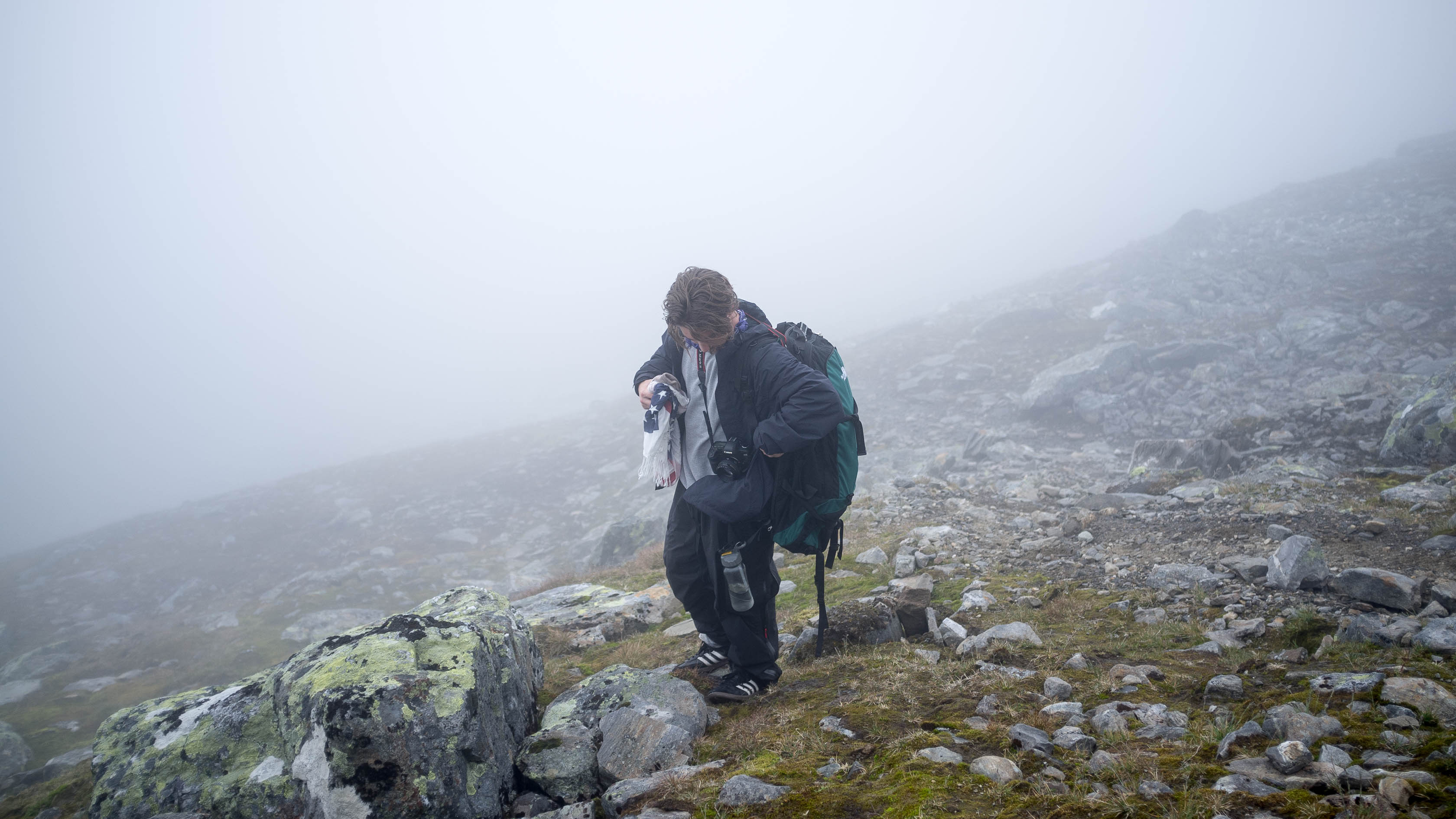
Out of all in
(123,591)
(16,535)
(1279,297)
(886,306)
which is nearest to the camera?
(1279,297)

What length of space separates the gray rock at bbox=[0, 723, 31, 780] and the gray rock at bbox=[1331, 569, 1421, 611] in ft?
76.1

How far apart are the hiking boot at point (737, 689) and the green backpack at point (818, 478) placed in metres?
0.88

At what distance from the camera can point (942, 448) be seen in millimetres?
22891

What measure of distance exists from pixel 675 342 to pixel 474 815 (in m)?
3.52

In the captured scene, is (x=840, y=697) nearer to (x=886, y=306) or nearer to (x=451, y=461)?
(x=451, y=461)

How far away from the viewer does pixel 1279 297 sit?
26.6 meters

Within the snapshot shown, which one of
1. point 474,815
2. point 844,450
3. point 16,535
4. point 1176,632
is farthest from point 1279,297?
point 16,535

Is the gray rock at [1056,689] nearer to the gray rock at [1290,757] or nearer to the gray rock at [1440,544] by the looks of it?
the gray rock at [1290,757]

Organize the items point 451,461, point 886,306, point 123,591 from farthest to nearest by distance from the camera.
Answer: point 886,306, point 451,461, point 123,591

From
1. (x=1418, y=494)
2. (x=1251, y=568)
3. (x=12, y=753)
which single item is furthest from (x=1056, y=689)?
(x=12, y=753)

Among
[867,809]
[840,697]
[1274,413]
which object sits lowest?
[1274,413]

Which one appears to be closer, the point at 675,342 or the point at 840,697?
the point at 840,697

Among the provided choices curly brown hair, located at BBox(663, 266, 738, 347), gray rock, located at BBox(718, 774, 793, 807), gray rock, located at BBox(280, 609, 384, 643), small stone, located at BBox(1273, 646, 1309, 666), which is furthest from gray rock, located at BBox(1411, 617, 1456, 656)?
gray rock, located at BBox(280, 609, 384, 643)

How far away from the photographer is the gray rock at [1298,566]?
5.19 meters
